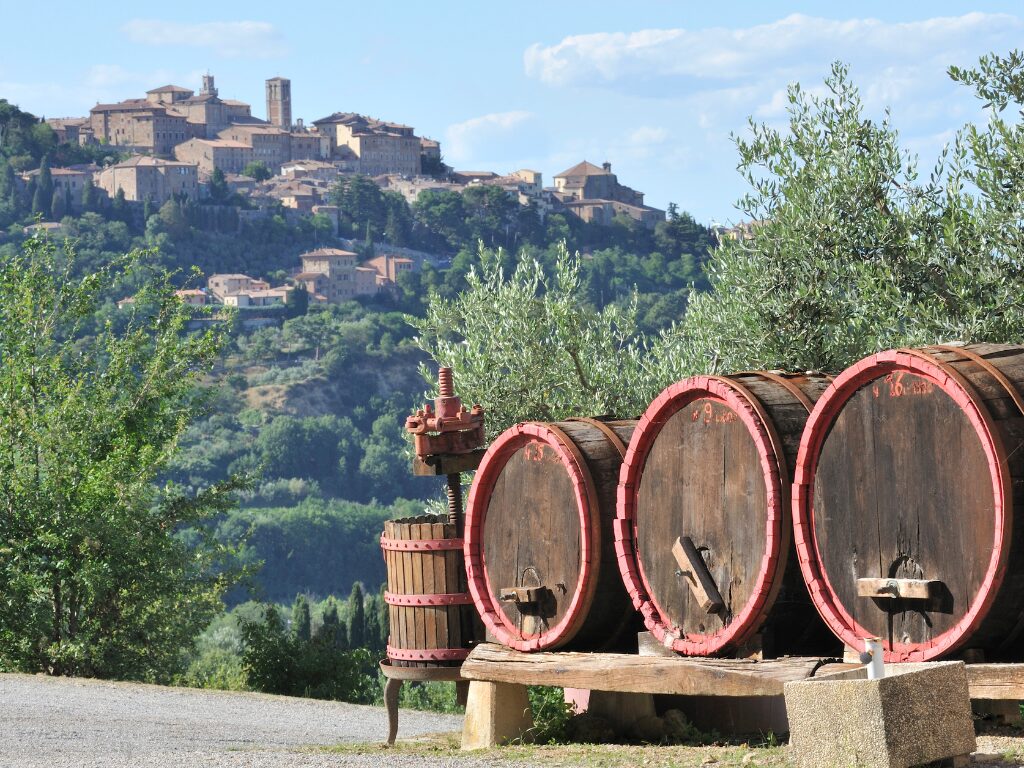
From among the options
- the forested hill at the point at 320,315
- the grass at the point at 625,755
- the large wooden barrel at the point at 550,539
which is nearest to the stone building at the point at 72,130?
the forested hill at the point at 320,315

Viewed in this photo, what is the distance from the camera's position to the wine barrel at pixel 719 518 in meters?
5.65

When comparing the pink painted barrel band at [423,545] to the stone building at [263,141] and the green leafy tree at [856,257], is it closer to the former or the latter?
the green leafy tree at [856,257]

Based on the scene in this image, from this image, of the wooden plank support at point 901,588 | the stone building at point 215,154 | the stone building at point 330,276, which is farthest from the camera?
the stone building at point 215,154

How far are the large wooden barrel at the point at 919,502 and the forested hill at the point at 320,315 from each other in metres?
87.9

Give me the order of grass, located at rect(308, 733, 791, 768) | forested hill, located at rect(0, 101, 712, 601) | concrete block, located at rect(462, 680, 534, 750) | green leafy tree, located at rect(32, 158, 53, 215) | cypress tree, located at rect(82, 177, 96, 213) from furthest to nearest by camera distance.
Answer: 1. cypress tree, located at rect(82, 177, 96, 213)
2. green leafy tree, located at rect(32, 158, 53, 215)
3. forested hill, located at rect(0, 101, 712, 601)
4. concrete block, located at rect(462, 680, 534, 750)
5. grass, located at rect(308, 733, 791, 768)

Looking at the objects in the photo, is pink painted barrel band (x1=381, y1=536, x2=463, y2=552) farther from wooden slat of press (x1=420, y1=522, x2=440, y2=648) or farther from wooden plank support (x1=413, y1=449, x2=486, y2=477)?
wooden plank support (x1=413, y1=449, x2=486, y2=477)

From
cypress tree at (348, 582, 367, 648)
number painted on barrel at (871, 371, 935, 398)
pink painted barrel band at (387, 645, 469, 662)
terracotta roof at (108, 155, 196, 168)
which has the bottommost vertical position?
cypress tree at (348, 582, 367, 648)

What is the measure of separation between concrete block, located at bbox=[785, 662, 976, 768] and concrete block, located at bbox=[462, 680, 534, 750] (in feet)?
7.64

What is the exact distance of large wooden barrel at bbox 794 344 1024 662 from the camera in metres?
4.95

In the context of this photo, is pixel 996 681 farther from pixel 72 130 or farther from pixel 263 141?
pixel 263 141

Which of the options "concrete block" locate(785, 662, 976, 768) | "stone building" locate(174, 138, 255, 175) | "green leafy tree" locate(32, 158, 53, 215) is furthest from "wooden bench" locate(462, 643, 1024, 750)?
"stone building" locate(174, 138, 255, 175)

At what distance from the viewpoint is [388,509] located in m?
124

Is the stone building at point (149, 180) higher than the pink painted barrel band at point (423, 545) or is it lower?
higher

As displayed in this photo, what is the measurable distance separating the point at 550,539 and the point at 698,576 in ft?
3.11
